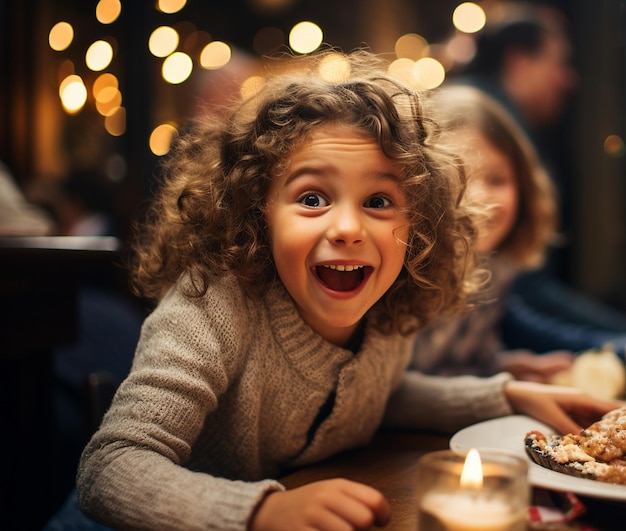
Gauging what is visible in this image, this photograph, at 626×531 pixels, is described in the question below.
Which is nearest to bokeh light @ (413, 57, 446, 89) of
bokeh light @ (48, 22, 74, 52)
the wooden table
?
bokeh light @ (48, 22, 74, 52)

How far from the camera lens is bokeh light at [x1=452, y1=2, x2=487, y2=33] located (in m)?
4.03

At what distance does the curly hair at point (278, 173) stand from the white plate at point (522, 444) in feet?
0.65

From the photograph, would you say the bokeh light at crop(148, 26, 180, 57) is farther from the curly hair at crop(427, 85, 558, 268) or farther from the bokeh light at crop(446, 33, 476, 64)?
the curly hair at crop(427, 85, 558, 268)

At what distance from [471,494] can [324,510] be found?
13 cm

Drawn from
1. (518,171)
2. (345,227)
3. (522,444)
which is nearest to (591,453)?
(522,444)

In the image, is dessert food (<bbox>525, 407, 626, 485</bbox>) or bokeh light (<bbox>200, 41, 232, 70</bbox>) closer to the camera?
dessert food (<bbox>525, 407, 626, 485</bbox>)

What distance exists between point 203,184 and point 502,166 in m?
1.06

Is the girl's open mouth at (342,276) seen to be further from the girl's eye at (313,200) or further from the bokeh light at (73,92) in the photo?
the bokeh light at (73,92)

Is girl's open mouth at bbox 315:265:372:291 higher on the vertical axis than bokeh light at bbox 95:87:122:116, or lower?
lower

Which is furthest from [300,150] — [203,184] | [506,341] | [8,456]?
[506,341]

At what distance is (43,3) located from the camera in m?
3.84

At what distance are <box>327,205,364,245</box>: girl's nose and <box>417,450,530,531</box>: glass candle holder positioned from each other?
31 centimetres

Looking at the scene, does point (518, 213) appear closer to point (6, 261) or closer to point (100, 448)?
point (6, 261)

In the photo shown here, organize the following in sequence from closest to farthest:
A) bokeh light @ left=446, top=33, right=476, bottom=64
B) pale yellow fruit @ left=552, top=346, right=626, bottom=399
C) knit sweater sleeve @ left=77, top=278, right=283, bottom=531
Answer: knit sweater sleeve @ left=77, top=278, right=283, bottom=531 < pale yellow fruit @ left=552, top=346, right=626, bottom=399 < bokeh light @ left=446, top=33, right=476, bottom=64
